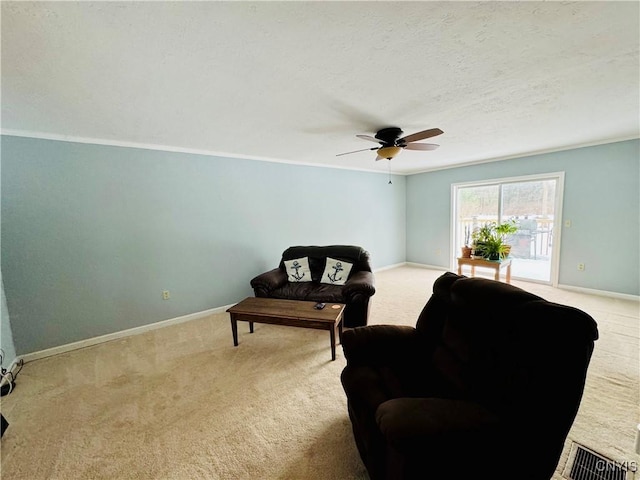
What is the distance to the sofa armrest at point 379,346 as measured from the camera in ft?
5.11

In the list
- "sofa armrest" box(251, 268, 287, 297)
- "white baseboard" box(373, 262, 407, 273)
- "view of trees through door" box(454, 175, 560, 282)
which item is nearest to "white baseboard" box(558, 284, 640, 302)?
"view of trees through door" box(454, 175, 560, 282)

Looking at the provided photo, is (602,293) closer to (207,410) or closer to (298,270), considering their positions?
(298,270)

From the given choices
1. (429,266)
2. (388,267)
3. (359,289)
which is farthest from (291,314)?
(429,266)

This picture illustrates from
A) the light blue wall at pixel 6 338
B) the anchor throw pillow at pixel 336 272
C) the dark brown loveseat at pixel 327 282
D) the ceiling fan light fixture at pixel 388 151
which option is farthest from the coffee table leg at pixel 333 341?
the light blue wall at pixel 6 338

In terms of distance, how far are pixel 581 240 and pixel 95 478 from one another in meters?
6.11

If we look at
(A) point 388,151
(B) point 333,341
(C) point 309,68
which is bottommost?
(B) point 333,341

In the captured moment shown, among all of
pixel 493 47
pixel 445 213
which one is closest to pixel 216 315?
pixel 493 47

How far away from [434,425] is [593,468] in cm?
123

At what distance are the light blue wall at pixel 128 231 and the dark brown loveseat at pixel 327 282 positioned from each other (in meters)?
0.65

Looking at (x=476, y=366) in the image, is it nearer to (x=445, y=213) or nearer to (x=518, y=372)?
(x=518, y=372)

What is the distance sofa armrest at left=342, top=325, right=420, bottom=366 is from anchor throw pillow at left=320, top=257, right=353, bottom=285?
1846mm

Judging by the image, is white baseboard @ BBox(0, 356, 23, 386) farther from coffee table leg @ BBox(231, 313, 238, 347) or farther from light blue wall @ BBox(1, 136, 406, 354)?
coffee table leg @ BBox(231, 313, 238, 347)

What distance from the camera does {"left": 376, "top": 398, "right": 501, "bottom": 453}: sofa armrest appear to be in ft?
2.98

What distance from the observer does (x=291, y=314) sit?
8.14 ft
